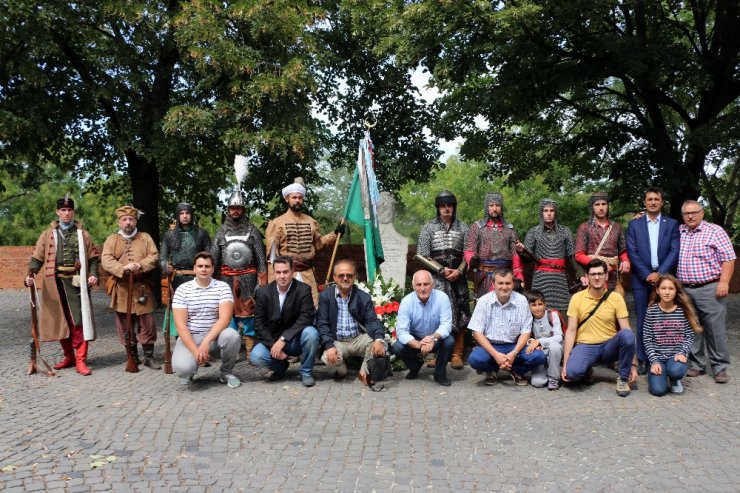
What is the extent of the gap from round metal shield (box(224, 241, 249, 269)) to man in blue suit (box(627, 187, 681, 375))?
438 centimetres

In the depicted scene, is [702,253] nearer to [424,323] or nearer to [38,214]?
[424,323]

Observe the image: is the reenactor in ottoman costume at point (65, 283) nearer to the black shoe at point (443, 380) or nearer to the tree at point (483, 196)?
the black shoe at point (443, 380)

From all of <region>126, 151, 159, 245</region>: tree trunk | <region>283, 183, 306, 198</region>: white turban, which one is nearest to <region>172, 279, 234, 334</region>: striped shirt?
<region>283, 183, 306, 198</region>: white turban

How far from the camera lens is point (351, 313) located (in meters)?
6.82

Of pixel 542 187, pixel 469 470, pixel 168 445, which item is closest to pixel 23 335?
pixel 168 445

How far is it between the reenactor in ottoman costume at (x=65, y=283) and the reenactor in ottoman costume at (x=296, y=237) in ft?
6.99

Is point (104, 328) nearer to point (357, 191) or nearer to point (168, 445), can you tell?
point (357, 191)

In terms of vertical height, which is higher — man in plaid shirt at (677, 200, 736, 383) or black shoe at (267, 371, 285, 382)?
man in plaid shirt at (677, 200, 736, 383)

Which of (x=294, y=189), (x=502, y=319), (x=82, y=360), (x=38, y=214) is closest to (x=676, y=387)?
(x=502, y=319)

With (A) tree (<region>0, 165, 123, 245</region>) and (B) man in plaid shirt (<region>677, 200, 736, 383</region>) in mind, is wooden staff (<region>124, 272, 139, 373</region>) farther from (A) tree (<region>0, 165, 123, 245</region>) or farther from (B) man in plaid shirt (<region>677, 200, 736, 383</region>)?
(A) tree (<region>0, 165, 123, 245</region>)

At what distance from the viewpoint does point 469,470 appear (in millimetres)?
4402

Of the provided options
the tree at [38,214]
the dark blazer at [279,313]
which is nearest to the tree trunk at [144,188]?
the dark blazer at [279,313]

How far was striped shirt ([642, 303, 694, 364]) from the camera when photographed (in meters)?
6.30

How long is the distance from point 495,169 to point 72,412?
1256 cm
